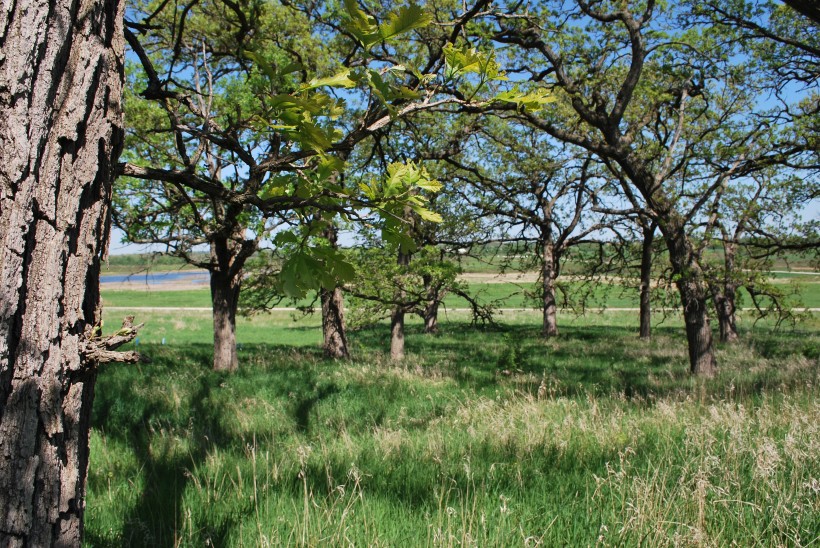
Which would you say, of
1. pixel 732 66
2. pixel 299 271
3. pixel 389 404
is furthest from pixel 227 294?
pixel 732 66

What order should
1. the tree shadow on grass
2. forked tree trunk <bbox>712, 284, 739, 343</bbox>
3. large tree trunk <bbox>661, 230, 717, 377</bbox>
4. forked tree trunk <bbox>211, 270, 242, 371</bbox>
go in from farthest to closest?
forked tree trunk <bbox>712, 284, 739, 343</bbox> < forked tree trunk <bbox>211, 270, 242, 371</bbox> < large tree trunk <bbox>661, 230, 717, 377</bbox> < the tree shadow on grass

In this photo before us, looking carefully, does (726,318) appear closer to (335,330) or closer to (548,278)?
(548,278)

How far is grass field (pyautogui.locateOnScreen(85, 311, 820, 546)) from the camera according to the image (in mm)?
2627

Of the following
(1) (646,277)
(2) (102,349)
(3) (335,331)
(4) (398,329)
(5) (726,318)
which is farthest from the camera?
(5) (726,318)

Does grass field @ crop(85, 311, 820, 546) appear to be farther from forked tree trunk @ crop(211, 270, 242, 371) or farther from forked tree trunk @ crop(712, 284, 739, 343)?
forked tree trunk @ crop(712, 284, 739, 343)

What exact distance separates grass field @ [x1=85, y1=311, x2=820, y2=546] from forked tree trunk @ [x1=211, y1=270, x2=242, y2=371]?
1824 millimetres

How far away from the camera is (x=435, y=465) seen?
365cm

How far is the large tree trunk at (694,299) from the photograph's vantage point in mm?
8804

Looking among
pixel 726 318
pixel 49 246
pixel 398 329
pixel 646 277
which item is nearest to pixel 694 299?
pixel 398 329

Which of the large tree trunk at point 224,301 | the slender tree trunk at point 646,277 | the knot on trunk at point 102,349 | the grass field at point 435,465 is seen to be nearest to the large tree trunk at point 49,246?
the knot on trunk at point 102,349

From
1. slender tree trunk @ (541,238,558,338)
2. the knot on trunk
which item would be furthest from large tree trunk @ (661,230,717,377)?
slender tree trunk @ (541,238,558,338)

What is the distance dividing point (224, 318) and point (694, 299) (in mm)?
8446

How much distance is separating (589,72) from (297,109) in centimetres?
818

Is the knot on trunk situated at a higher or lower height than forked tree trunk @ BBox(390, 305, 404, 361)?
higher
